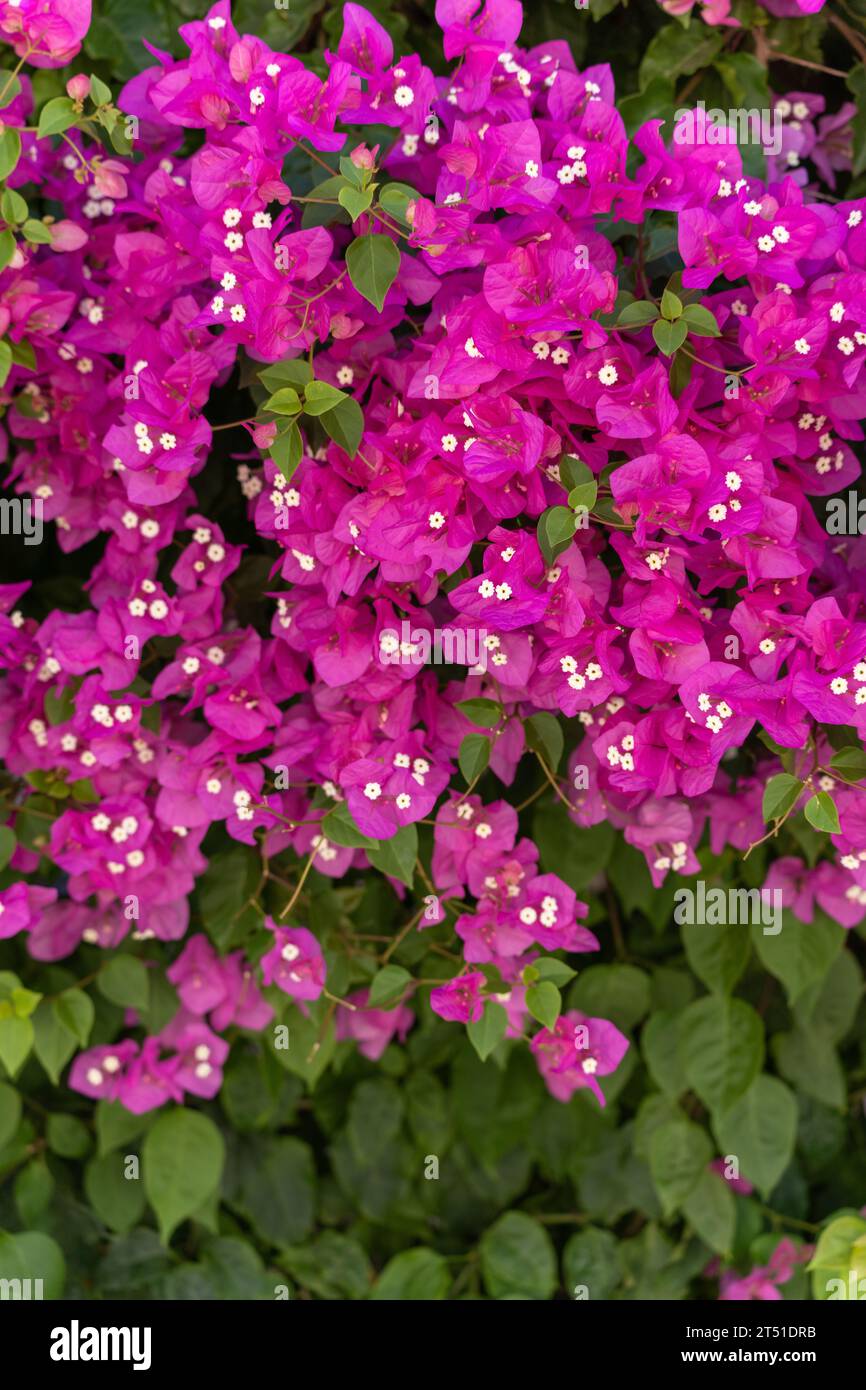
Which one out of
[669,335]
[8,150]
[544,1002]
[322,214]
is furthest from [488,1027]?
[8,150]

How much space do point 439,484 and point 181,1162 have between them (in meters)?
0.81

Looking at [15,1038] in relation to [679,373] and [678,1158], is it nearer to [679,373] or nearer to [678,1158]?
[678,1158]

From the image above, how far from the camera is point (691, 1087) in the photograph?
4.45 feet

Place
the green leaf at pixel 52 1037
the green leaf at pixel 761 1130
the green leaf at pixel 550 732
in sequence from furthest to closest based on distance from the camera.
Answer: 1. the green leaf at pixel 761 1130
2. the green leaf at pixel 52 1037
3. the green leaf at pixel 550 732

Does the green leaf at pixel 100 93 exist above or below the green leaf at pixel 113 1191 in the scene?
above

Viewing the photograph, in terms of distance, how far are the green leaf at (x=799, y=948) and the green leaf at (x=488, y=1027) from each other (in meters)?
0.32

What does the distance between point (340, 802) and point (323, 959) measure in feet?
0.65

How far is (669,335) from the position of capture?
2.90 ft

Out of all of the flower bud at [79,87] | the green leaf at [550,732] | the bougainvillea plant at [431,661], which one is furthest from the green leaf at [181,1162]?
the flower bud at [79,87]

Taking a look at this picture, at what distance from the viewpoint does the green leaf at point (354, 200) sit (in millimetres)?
838

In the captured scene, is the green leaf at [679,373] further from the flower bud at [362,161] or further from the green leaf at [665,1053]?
the green leaf at [665,1053]

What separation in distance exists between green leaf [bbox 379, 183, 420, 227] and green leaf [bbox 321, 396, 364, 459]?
132 mm
